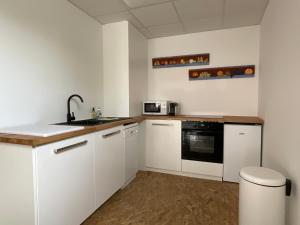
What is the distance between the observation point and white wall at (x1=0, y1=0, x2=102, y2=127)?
60.2 inches

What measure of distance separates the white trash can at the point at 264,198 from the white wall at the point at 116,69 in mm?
1840

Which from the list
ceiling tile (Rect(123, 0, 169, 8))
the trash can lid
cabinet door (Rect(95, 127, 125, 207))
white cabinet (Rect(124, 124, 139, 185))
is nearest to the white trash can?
the trash can lid

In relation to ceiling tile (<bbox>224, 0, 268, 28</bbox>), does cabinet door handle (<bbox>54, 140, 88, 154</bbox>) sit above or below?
below

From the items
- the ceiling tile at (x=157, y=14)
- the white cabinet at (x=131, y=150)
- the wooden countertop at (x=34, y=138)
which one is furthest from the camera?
the white cabinet at (x=131, y=150)

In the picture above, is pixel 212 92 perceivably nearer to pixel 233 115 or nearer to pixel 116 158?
pixel 233 115

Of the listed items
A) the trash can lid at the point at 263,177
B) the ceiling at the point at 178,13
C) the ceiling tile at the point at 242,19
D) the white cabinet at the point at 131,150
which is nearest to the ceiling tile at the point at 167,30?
the ceiling at the point at 178,13

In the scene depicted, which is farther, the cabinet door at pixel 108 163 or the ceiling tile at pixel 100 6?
the ceiling tile at pixel 100 6

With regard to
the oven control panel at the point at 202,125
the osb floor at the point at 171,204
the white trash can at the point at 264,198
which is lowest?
the osb floor at the point at 171,204

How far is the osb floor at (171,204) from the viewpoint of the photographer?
1781 millimetres

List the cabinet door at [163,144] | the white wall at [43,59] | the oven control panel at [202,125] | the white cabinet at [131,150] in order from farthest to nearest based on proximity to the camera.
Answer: the cabinet door at [163,144] < the oven control panel at [202,125] < the white cabinet at [131,150] < the white wall at [43,59]

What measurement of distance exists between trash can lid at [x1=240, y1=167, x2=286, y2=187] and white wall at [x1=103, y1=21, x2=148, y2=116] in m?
1.76

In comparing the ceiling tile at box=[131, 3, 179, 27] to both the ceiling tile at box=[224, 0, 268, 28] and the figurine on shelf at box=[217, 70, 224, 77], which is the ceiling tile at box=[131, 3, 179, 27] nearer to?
the ceiling tile at box=[224, 0, 268, 28]

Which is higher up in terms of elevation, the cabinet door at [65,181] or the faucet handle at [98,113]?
the faucet handle at [98,113]

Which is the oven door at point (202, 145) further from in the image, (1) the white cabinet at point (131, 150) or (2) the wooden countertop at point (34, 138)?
(2) the wooden countertop at point (34, 138)
